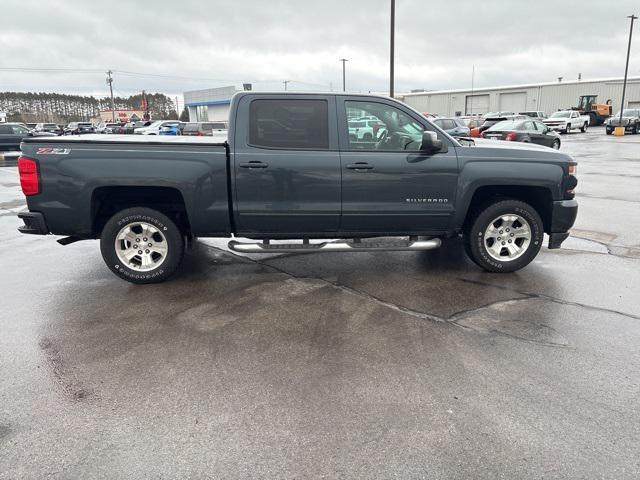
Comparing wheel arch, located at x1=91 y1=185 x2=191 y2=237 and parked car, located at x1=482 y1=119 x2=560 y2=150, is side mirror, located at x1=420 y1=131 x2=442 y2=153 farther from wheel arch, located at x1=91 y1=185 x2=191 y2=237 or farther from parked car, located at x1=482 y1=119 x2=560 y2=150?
parked car, located at x1=482 y1=119 x2=560 y2=150

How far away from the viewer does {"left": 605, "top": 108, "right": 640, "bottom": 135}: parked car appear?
37062 mm

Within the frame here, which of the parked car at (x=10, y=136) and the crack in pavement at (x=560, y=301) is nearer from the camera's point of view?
the crack in pavement at (x=560, y=301)

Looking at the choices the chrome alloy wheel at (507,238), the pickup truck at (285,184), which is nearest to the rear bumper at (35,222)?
the pickup truck at (285,184)

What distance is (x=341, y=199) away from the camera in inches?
200

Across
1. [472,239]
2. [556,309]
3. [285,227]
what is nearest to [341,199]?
[285,227]

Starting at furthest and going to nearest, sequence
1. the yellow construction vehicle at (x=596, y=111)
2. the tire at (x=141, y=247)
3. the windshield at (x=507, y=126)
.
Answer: the yellow construction vehicle at (x=596, y=111), the windshield at (x=507, y=126), the tire at (x=141, y=247)

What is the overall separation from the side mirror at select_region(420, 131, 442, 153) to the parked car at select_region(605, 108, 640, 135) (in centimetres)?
3907

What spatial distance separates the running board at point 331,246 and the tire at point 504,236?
489mm

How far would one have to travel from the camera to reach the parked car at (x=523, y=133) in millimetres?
19312

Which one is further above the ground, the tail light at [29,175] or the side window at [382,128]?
the side window at [382,128]

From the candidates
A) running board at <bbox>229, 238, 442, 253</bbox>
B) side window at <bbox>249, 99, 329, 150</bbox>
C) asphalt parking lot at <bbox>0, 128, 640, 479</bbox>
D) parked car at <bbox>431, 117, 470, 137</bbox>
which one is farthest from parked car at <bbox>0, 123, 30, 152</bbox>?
running board at <bbox>229, 238, 442, 253</bbox>

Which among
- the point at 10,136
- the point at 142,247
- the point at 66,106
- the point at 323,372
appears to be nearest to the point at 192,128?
the point at 10,136

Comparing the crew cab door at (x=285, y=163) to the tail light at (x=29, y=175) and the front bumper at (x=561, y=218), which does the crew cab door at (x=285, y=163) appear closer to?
the tail light at (x=29, y=175)

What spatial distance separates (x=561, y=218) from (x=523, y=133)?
1586 centimetres
